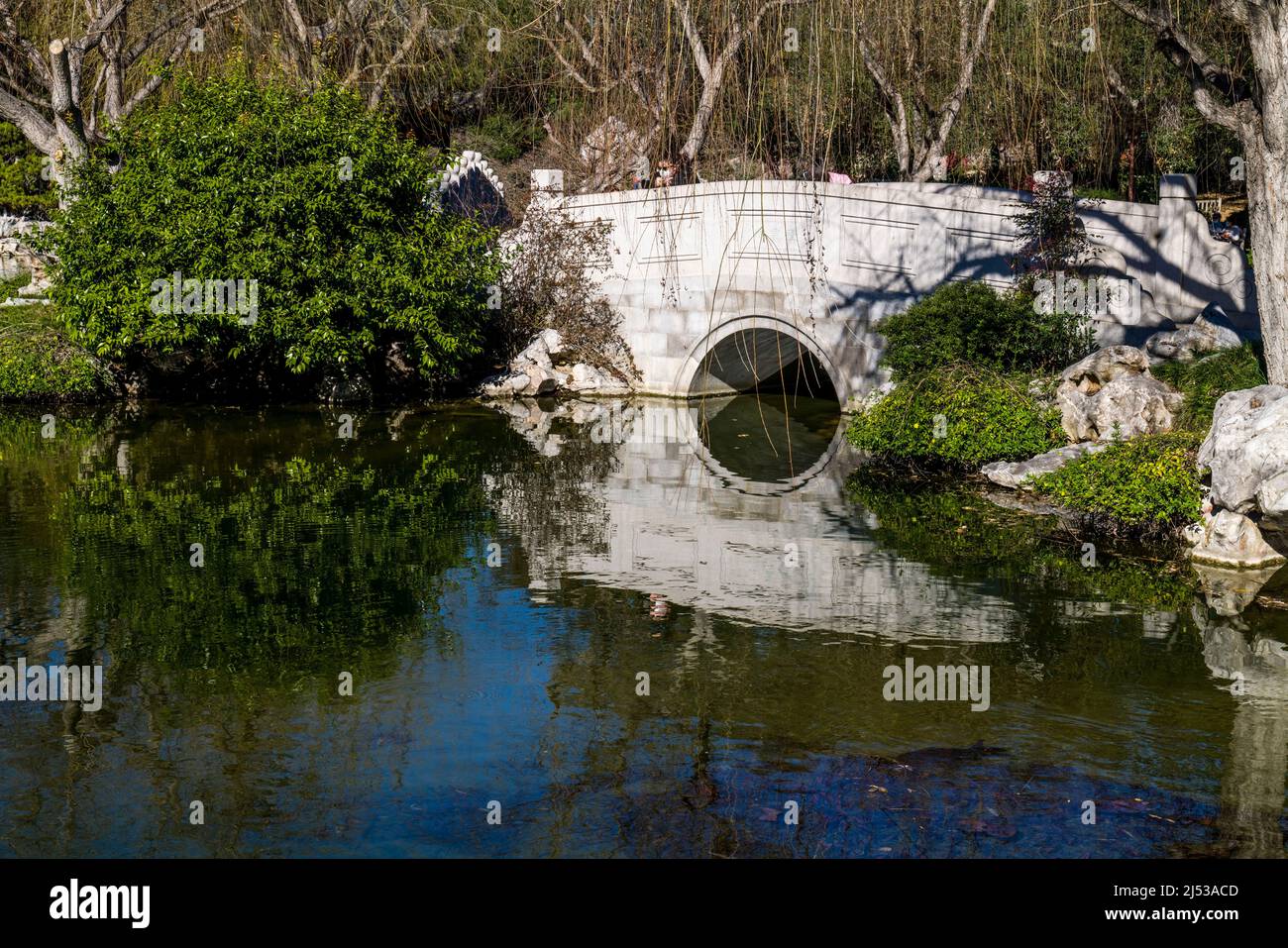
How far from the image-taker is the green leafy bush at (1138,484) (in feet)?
43.5

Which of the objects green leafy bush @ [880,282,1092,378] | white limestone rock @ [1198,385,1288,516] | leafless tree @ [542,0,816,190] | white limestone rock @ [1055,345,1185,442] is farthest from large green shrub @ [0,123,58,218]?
leafless tree @ [542,0,816,190]

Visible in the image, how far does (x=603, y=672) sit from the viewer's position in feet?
32.8

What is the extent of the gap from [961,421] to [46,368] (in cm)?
1520

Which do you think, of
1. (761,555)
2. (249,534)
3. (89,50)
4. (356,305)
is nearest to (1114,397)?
(761,555)

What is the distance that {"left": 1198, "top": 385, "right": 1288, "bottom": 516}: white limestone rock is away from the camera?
12.1 m

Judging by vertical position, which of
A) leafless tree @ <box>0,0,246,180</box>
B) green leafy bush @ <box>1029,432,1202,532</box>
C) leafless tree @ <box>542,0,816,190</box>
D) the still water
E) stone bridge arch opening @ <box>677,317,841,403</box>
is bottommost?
the still water

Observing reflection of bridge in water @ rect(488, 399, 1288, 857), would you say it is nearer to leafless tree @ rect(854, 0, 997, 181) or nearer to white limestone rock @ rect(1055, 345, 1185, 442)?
white limestone rock @ rect(1055, 345, 1185, 442)

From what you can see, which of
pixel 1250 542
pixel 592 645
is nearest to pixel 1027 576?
pixel 1250 542

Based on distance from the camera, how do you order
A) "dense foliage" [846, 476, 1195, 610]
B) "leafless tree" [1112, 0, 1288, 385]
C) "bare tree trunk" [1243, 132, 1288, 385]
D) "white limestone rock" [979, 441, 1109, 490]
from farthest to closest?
"white limestone rock" [979, 441, 1109, 490]
"bare tree trunk" [1243, 132, 1288, 385]
"leafless tree" [1112, 0, 1288, 385]
"dense foliage" [846, 476, 1195, 610]

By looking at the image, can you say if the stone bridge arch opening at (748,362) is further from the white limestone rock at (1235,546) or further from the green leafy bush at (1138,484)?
the white limestone rock at (1235,546)

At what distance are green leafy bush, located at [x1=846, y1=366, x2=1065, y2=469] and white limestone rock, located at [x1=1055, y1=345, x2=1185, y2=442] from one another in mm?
287

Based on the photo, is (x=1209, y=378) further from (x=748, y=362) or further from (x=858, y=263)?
(x=748, y=362)

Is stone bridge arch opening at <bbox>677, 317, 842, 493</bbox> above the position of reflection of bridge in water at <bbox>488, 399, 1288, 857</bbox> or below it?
above
